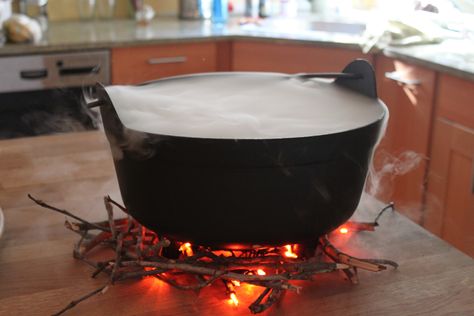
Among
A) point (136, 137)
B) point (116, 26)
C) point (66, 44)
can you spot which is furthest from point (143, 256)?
point (116, 26)

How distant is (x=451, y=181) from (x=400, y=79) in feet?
1.45

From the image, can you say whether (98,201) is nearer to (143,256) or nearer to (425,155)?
(143,256)

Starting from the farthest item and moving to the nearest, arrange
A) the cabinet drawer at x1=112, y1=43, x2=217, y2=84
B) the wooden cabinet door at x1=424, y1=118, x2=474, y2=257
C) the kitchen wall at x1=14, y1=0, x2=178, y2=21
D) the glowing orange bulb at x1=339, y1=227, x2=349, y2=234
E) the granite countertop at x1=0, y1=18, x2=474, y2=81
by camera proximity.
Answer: the kitchen wall at x1=14, y1=0, x2=178, y2=21 < the cabinet drawer at x1=112, y1=43, x2=217, y2=84 < the granite countertop at x1=0, y1=18, x2=474, y2=81 < the wooden cabinet door at x1=424, y1=118, x2=474, y2=257 < the glowing orange bulb at x1=339, y1=227, x2=349, y2=234

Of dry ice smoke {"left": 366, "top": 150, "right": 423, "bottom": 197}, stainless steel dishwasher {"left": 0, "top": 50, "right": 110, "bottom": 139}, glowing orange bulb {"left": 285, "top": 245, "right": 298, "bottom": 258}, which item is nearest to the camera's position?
glowing orange bulb {"left": 285, "top": 245, "right": 298, "bottom": 258}

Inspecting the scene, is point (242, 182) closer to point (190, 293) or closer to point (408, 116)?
point (190, 293)

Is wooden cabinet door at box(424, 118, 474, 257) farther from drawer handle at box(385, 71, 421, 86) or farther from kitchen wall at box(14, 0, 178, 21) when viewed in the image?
kitchen wall at box(14, 0, 178, 21)

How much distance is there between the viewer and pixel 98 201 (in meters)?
1.33

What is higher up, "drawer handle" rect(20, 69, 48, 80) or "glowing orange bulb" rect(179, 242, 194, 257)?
"glowing orange bulb" rect(179, 242, 194, 257)

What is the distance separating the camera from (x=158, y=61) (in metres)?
2.93

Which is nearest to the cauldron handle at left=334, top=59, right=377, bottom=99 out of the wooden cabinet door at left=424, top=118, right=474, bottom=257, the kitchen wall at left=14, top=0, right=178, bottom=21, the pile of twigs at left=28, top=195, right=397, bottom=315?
the pile of twigs at left=28, top=195, right=397, bottom=315

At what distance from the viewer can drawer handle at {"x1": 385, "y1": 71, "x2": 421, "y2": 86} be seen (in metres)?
2.44

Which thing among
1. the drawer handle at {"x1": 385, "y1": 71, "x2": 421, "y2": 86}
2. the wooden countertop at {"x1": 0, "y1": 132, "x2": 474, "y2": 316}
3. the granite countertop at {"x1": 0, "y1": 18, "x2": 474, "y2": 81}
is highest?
the granite countertop at {"x1": 0, "y1": 18, "x2": 474, "y2": 81}

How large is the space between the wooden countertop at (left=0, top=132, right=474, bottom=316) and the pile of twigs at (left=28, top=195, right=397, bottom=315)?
18 millimetres

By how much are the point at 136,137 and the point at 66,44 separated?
194cm
